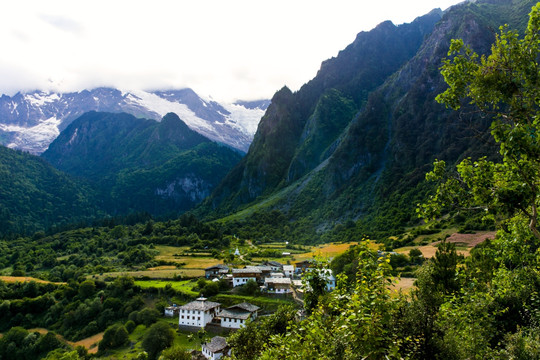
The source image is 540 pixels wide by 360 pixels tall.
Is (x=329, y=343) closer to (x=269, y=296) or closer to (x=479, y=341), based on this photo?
(x=479, y=341)

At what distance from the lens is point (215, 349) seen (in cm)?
4956

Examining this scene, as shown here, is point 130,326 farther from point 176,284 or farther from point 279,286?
point 279,286

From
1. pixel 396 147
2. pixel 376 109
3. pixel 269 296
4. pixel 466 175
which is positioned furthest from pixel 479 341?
pixel 376 109

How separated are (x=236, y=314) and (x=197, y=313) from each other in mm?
7847

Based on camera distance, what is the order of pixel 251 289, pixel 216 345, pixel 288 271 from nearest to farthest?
pixel 216 345 → pixel 251 289 → pixel 288 271

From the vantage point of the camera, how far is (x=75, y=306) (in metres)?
80.0

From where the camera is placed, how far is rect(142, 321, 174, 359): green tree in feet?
181

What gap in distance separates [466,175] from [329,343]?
7398mm

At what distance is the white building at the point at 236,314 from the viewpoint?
194ft

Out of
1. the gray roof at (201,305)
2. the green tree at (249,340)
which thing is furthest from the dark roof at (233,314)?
the green tree at (249,340)

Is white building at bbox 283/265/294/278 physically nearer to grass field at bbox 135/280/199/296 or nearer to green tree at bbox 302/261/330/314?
grass field at bbox 135/280/199/296

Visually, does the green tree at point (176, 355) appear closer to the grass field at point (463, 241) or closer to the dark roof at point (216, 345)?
the dark roof at point (216, 345)

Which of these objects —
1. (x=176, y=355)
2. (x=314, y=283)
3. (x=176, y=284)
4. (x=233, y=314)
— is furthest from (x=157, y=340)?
(x=314, y=283)

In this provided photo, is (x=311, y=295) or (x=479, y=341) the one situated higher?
(x=311, y=295)
